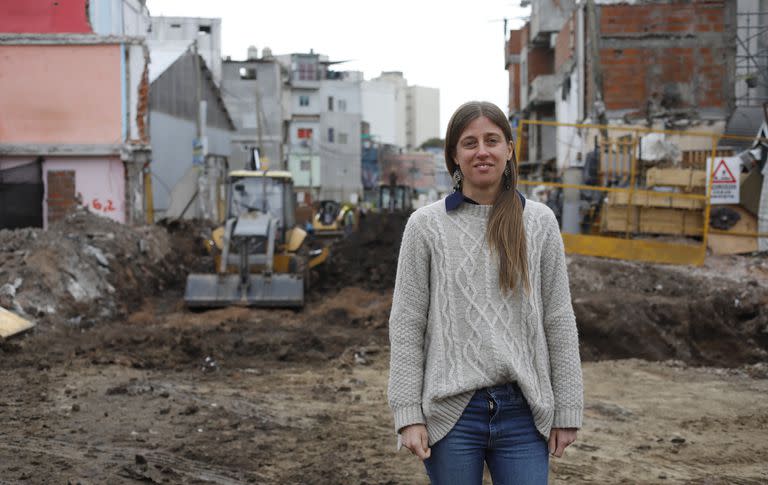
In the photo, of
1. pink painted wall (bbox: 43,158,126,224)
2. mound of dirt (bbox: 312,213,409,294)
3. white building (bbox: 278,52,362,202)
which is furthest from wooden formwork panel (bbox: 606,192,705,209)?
white building (bbox: 278,52,362,202)

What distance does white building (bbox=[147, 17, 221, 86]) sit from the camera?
65500mm

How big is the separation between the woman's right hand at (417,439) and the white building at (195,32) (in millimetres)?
62396

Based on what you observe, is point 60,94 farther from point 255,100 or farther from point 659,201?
point 255,100

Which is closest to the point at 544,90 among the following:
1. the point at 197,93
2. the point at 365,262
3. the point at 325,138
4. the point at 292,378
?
the point at 197,93

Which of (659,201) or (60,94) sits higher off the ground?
(60,94)

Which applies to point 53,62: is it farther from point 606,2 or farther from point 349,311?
point 606,2

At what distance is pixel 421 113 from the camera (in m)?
139

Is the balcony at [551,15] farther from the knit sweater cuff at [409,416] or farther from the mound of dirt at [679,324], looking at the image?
the knit sweater cuff at [409,416]

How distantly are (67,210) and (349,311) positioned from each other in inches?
397

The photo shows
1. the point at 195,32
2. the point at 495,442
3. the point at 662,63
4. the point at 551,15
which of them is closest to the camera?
the point at 495,442

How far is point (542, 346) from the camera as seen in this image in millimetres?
3164

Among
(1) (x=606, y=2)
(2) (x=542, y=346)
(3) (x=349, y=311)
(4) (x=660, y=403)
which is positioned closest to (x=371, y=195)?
(1) (x=606, y=2)

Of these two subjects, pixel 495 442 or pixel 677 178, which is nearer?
pixel 495 442

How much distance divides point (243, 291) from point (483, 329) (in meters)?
13.6
